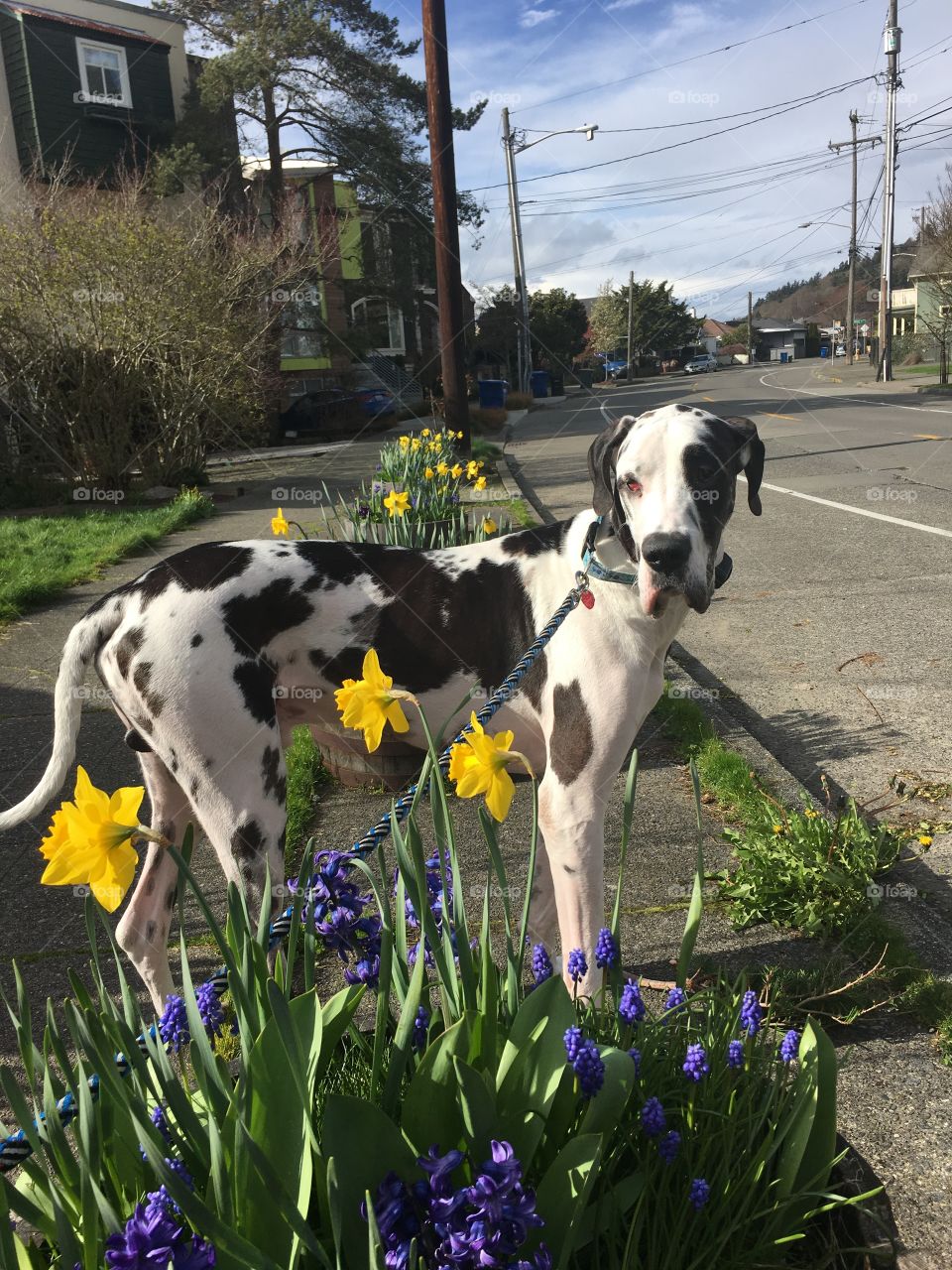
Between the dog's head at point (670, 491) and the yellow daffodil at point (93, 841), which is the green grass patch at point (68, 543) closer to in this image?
the dog's head at point (670, 491)

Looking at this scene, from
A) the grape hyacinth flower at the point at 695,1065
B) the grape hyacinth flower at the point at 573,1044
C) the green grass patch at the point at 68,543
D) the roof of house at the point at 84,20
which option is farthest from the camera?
the roof of house at the point at 84,20

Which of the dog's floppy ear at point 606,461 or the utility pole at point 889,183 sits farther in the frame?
the utility pole at point 889,183

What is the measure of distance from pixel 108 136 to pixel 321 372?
33.9 feet

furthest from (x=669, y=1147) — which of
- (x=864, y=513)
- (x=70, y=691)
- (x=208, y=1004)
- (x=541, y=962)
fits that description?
(x=864, y=513)

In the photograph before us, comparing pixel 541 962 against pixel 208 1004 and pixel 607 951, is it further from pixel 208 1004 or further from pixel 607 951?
pixel 208 1004

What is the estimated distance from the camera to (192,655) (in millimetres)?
2785

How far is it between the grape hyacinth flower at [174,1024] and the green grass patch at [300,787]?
2008 millimetres

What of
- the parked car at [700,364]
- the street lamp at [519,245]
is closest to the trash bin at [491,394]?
the street lamp at [519,245]

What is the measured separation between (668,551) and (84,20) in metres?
31.6

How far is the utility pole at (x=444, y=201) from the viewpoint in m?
14.6

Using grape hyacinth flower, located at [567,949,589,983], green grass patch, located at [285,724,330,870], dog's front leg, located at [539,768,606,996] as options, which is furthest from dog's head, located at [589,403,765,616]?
green grass patch, located at [285,724,330,870]

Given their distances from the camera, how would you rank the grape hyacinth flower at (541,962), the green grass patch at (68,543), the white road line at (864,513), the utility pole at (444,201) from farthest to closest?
the utility pole at (444,201) < the white road line at (864,513) < the green grass patch at (68,543) < the grape hyacinth flower at (541,962)

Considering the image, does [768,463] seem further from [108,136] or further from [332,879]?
[108,136]

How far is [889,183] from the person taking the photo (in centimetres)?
3719
